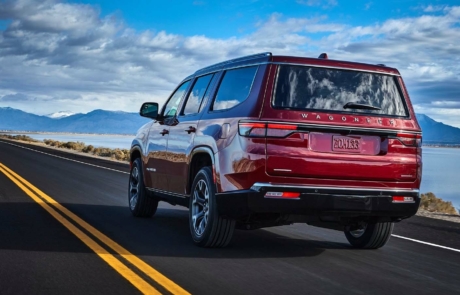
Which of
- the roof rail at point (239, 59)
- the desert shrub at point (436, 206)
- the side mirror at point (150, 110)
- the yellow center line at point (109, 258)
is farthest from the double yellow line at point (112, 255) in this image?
the desert shrub at point (436, 206)

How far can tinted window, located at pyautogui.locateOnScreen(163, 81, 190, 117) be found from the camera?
9609 mm

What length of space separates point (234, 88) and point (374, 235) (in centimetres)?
236

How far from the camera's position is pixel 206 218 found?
7.73 meters

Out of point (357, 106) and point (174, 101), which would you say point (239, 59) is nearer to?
point (357, 106)

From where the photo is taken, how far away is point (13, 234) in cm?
855

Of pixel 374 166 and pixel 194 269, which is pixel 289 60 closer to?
pixel 374 166

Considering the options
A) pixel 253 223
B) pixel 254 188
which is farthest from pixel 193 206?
pixel 254 188

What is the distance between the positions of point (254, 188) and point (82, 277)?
1.88 meters

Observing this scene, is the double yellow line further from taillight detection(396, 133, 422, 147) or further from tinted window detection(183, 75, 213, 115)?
taillight detection(396, 133, 422, 147)

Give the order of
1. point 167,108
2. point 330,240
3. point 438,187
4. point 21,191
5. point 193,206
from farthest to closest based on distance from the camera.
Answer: point 438,187, point 21,191, point 167,108, point 330,240, point 193,206

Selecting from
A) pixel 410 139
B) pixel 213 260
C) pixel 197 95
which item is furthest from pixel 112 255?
pixel 410 139

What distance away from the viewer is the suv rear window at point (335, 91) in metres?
7.12

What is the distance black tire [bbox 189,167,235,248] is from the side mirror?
6.62 ft

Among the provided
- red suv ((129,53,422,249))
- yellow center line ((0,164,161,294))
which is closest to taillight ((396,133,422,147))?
red suv ((129,53,422,249))
